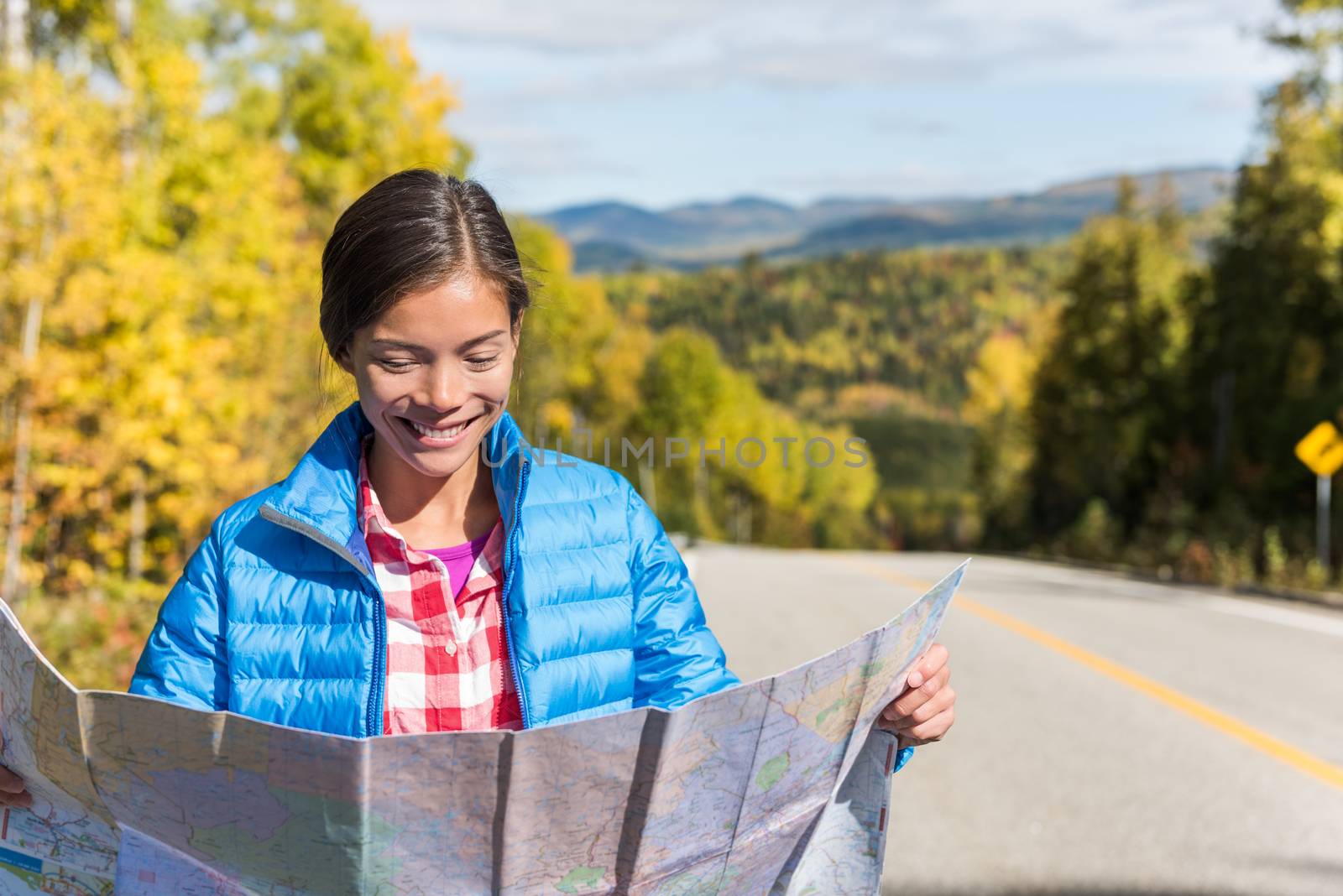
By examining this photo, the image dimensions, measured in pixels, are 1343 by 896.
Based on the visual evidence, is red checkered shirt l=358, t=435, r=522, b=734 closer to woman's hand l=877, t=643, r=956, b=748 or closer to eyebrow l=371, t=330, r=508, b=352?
eyebrow l=371, t=330, r=508, b=352

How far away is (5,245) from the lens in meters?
10.1

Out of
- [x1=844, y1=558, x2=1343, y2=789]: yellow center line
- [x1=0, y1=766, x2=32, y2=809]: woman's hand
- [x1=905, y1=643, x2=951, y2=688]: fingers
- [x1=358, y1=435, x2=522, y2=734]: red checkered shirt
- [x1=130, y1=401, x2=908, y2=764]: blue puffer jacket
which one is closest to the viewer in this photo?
[x1=0, y1=766, x2=32, y2=809]: woman's hand

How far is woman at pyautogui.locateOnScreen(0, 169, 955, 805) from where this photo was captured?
1.74 m

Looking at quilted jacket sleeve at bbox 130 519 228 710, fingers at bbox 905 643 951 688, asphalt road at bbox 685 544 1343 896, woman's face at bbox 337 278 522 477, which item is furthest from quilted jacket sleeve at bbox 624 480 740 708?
asphalt road at bbox 685 544 1343 896

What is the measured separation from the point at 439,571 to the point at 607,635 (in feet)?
0.80

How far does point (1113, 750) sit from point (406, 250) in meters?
6.96

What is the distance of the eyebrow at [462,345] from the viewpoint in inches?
68.8

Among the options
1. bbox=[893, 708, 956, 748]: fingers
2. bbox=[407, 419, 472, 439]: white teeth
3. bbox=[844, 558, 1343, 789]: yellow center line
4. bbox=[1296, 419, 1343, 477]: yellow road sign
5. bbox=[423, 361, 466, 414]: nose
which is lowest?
bbox=[844, 558, 1343, 789]: yellow center line

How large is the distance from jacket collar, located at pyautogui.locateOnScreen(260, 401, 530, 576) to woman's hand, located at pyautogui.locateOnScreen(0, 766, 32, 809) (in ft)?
1.37

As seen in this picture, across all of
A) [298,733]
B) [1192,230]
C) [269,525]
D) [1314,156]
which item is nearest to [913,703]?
[298,733]

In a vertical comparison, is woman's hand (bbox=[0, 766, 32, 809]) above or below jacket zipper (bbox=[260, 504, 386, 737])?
below

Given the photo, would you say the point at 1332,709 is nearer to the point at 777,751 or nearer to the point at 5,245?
the point at 777,751

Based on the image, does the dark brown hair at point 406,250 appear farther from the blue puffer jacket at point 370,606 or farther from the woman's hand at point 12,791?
the woman's hand at point 12,791

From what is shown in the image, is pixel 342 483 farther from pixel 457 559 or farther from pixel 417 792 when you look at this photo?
pixel 417 792
